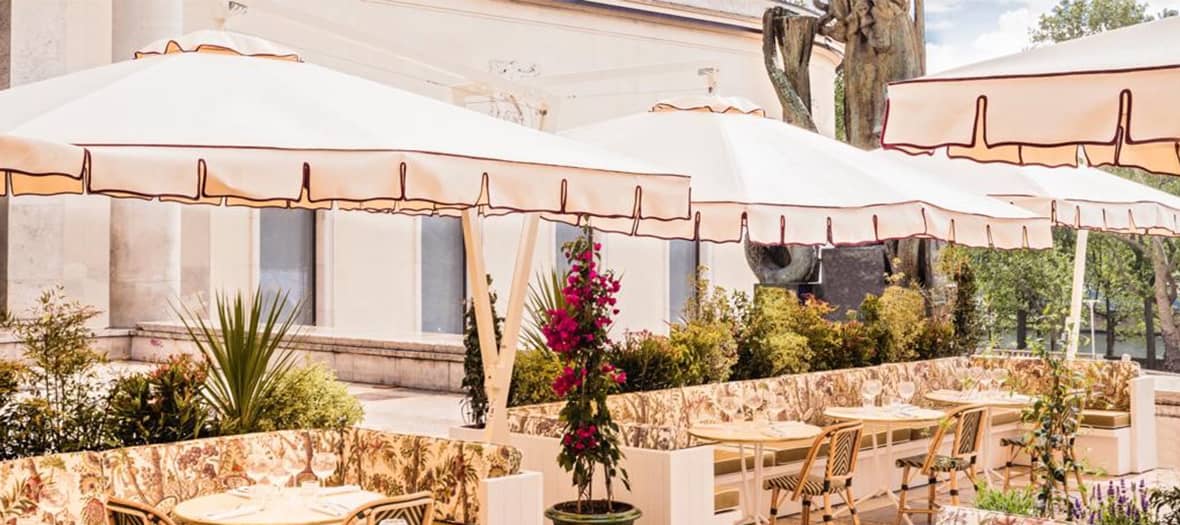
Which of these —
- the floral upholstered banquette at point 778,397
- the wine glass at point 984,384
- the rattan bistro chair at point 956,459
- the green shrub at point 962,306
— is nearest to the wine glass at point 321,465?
the floral upholstered banquette at point 778,397

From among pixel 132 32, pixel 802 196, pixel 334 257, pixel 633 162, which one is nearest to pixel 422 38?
pixel 334 257

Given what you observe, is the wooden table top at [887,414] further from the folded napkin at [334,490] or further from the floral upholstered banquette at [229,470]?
the folded napkin at [334,490]

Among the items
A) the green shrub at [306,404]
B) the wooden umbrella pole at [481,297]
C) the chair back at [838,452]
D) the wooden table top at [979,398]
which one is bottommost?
the chair back at [838,452]

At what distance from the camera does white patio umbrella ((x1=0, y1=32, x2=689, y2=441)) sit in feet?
17.4

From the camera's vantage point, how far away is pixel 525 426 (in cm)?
826

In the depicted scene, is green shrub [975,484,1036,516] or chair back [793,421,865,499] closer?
green shrub [975,484,1036,516]

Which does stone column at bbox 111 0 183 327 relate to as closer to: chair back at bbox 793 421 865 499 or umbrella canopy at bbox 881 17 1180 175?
chair back at bbox 793 421 865 499

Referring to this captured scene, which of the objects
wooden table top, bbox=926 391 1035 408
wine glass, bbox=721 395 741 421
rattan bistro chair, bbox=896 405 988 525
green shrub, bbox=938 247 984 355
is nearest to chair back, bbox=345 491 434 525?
rattan bistro chair, bbox=896 405 988 525

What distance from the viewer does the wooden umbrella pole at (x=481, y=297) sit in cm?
734

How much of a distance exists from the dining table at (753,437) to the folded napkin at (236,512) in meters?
3.30

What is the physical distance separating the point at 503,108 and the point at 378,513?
18.0 m

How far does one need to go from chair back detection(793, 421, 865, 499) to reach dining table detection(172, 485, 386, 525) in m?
3.14

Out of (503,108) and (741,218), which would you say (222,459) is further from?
(503,108)

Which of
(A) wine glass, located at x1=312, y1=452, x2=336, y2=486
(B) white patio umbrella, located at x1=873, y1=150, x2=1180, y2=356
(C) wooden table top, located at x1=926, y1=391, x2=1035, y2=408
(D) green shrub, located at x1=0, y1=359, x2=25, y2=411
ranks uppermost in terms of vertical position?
(B) white patio umbrella, located at x1=873, y1=150, x2=1180, y2=356
